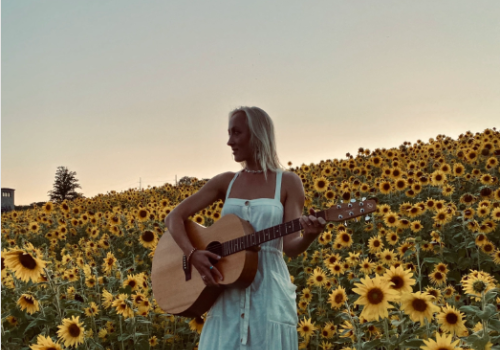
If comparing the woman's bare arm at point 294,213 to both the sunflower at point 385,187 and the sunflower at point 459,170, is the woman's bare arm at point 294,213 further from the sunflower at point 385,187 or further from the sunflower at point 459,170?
the sunflower at point 459,170

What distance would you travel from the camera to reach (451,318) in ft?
10.00

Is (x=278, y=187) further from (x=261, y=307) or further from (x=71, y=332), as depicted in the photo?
(x=71, y=332)

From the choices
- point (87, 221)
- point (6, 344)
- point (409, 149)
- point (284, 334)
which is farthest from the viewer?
point (409, 149)

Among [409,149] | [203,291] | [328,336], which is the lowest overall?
[328,336]

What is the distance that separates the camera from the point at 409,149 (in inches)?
487

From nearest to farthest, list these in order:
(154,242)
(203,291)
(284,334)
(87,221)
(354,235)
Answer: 1. (284,334)
2. (203,291)
3. (154,242)
4. (354,235)
5. (87,221)

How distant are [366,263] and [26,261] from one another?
11.0 feet

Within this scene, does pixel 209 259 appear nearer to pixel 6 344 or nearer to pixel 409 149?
pixel 6 344

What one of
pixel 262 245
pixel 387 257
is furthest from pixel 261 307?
pixel 387 257

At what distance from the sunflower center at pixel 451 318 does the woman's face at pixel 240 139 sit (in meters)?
1.64

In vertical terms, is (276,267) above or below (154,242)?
below

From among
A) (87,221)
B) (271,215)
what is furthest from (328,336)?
(87,221)

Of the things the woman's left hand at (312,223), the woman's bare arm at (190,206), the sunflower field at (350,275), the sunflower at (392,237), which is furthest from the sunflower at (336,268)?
the woman's left hand at (312,223)

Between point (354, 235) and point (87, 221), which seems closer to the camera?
point (354, 235)
